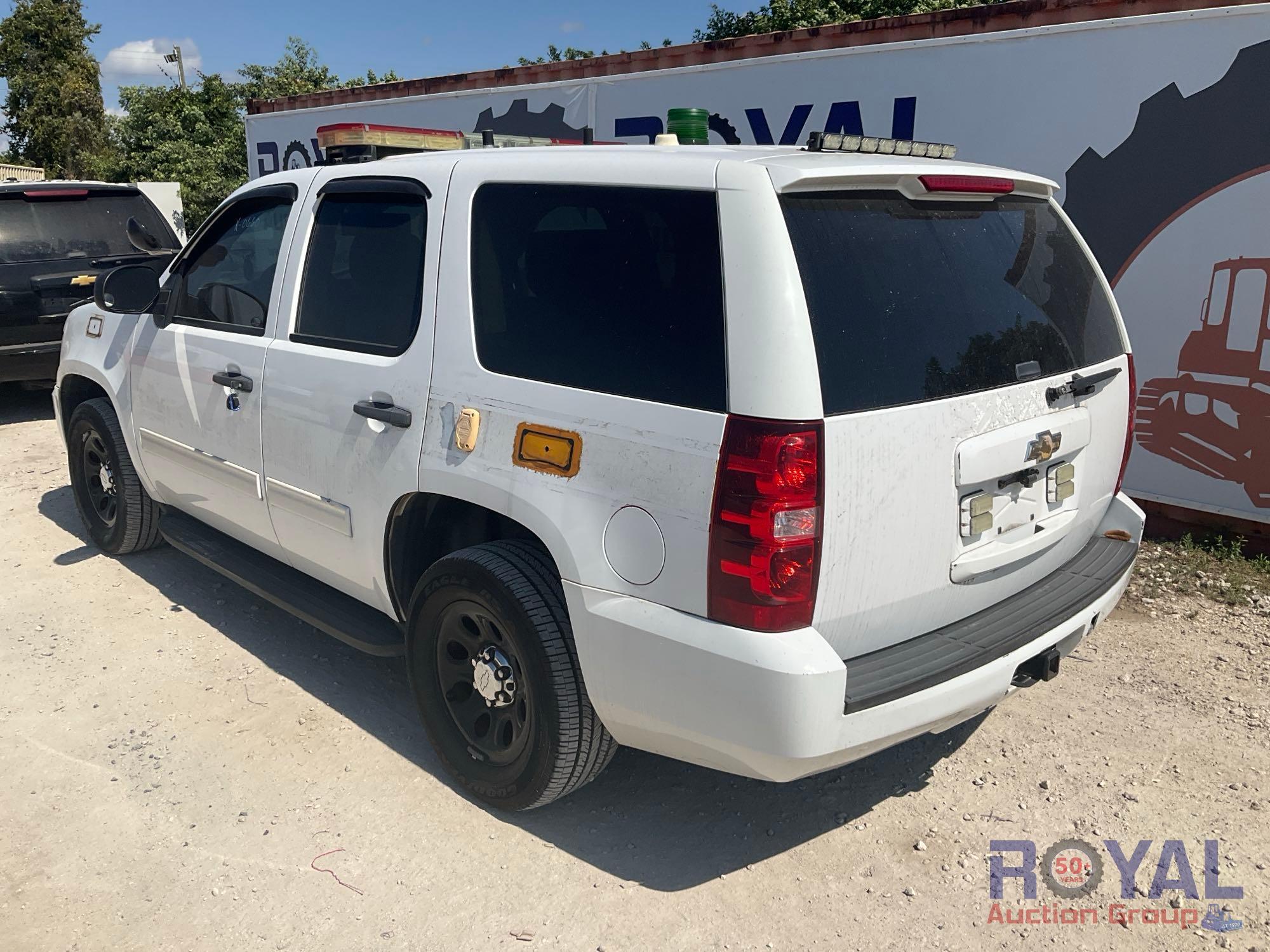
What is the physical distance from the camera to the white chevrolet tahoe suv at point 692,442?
2320 millimetres

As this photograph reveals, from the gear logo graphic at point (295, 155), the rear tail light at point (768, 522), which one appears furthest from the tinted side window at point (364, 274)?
the gear logo graphic at point (295, 155)

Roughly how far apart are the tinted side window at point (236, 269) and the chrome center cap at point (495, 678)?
162 centimetres

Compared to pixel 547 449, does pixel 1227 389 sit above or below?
below

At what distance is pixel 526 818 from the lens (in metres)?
3.11

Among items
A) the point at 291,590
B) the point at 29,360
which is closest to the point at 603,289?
the point at 291,590

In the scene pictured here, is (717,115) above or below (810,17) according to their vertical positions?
below

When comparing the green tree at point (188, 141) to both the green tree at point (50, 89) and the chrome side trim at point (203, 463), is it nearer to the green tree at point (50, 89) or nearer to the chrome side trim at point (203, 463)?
the green tree at point (50, 89)

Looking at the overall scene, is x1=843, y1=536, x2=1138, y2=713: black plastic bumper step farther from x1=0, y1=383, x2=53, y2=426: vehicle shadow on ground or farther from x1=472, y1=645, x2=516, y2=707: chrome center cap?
x1=0, y1=383, x2=53, y2=426: vehicle shadow on ground

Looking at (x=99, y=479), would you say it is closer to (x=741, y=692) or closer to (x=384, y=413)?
(x=384, y=413)

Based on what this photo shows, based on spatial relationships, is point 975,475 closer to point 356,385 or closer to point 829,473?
point 829,473

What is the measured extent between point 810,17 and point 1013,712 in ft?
59.1

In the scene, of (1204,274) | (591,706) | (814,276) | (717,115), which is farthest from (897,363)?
(717,115)

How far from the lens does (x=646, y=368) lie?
2.50 meters

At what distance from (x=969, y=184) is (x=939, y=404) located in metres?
0.65
